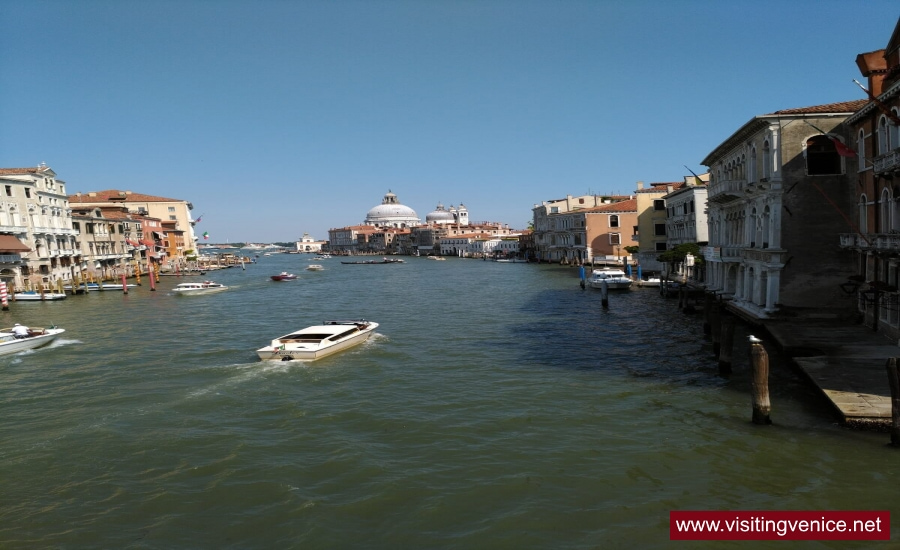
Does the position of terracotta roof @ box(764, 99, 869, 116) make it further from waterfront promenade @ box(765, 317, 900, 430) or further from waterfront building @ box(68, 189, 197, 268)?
waterfront building @ box(68, 189, 197, 268)

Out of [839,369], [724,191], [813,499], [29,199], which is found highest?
[29,199]

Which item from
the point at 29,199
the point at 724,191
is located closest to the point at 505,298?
the point at 724,191

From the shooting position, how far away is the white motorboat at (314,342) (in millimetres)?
20969

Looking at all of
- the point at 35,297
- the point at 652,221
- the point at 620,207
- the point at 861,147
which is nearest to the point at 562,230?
the point at 620,207

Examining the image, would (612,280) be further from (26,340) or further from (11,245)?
(11,245)

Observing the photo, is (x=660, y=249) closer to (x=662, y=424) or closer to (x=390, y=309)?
(x=390, y=309)

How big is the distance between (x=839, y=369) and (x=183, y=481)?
51.5 feet

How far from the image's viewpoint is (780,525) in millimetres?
9422

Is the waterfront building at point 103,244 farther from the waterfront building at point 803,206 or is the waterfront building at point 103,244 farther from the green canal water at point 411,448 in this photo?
the waterfront building at point 803,206

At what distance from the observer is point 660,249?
195ft

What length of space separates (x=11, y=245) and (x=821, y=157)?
181ft

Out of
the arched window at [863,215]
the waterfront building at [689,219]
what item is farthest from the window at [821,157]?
the waterfront building at [689,219]

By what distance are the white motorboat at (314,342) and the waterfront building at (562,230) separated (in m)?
56.7

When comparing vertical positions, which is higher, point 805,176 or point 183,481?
point 805,176
